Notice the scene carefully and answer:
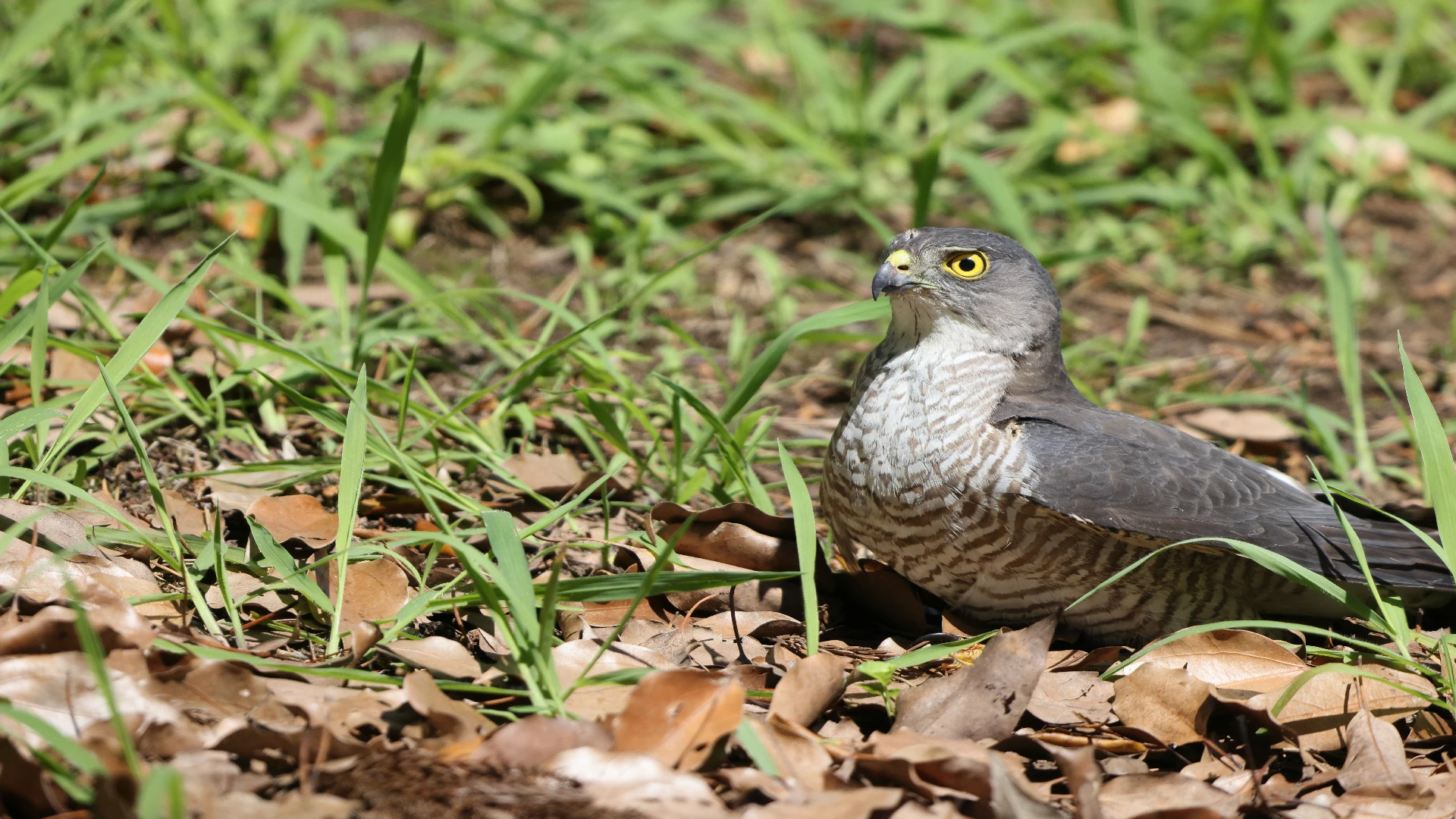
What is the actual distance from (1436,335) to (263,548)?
565 cm

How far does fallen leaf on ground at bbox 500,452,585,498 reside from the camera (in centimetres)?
418

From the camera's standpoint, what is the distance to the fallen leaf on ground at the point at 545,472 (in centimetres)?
418

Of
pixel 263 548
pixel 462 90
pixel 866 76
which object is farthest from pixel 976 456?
pixel 462 90

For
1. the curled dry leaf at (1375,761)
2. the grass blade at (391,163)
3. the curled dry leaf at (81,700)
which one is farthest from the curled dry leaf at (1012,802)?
the grass blade at (391,163)

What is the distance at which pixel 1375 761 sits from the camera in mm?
3066

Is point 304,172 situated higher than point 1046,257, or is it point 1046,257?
point 304,172

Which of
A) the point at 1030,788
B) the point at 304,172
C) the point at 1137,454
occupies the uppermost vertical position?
the point at 304,172

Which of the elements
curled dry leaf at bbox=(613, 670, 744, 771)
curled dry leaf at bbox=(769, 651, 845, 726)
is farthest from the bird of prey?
curled dry leaf at bbox=(613, 670, 744, 771)

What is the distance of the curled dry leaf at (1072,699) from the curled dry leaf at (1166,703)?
5cm

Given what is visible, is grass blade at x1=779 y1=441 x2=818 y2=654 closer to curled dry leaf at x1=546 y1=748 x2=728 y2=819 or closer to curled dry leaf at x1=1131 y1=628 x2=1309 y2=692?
curled dry leaf at x1=546 y1=748 x2=728 y2=819

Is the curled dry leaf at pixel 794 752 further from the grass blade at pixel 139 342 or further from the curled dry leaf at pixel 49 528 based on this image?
the grass blade at pixel 139 342

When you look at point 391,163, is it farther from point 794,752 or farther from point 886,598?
point 794,752

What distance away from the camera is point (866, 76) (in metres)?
6.89

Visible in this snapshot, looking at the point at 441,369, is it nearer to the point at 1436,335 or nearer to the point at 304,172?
the point at 304,172
